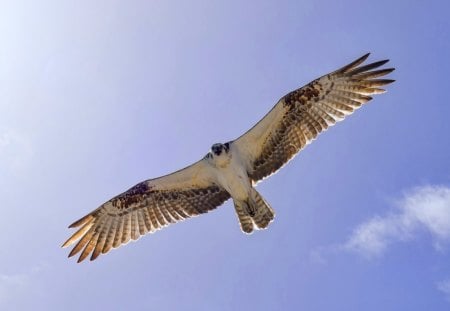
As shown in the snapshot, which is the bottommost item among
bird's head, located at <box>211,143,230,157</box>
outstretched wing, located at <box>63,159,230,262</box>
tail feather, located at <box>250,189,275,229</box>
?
tail feather, located at <box>250,189,275,229</box>

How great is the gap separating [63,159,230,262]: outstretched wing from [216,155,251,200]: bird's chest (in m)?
0.69

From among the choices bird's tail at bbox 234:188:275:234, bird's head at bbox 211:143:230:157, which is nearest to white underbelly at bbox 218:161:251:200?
bird's tail at bbox 234:188:275:234

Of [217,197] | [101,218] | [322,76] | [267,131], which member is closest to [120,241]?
[101,218]

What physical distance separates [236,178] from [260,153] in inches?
35.0

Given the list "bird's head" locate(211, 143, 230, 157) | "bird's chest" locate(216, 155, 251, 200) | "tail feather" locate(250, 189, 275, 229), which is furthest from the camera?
"bird's chest" locate(216, 155, 251, 200)

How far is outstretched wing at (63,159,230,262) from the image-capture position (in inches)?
793

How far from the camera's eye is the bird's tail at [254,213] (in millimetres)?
19016

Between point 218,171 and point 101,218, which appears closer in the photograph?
point 218,171

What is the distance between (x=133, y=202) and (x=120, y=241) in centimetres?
99

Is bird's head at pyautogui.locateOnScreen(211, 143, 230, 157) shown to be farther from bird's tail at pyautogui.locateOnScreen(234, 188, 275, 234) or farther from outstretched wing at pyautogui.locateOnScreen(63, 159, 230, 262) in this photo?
outstretched wing at pyautogui.locateOnScreen(63, 159, 230, 262)

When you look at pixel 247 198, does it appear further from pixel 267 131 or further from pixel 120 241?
pixel 120 241

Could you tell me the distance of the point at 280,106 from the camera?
62.9 ft

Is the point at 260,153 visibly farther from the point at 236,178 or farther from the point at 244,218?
the point at 244,218

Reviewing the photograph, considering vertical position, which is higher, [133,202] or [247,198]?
[133,202]
